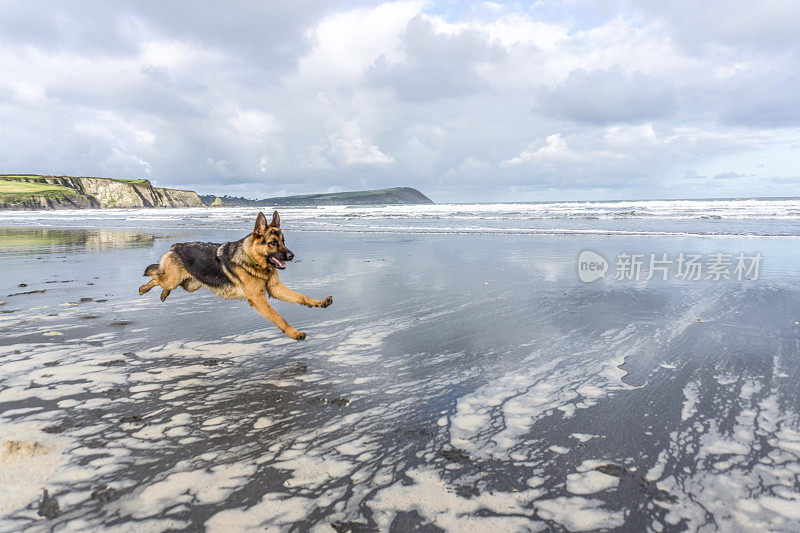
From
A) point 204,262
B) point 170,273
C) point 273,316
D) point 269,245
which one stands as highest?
point 269,245

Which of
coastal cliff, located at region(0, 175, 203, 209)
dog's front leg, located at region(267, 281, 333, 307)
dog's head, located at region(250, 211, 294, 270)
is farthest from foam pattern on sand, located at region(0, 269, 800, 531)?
coastal cliff, located at region(0, 175, 203, 209)

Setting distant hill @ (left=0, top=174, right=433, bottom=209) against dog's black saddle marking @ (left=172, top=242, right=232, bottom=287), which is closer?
dog's black saddle marking @ (left=172, top=242, right=232, bottom=287)

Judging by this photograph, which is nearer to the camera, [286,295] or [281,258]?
[281,258]

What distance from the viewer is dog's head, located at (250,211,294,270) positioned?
4.55 m

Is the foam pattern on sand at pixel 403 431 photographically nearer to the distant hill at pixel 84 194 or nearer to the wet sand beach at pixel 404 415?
the wet sand beach at pixel 404 415

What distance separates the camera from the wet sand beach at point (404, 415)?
2119 mm

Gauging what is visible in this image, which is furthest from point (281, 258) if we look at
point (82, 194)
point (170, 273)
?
point (82, 194)

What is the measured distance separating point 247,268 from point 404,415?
258 centimetres

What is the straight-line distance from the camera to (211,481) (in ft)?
7.59

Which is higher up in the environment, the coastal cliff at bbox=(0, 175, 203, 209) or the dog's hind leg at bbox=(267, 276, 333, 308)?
the coastal cliff at bbox=(0, 175, 203, 209)

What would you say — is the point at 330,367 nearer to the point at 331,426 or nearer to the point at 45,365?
the point at 331,426

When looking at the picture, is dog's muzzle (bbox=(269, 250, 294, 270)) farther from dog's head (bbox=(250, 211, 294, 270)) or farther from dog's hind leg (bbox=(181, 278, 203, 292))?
dog's hind leg (bbox=(181, 278, 203, 292))

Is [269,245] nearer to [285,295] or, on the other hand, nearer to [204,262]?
[285,295]

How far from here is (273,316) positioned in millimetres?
4629
